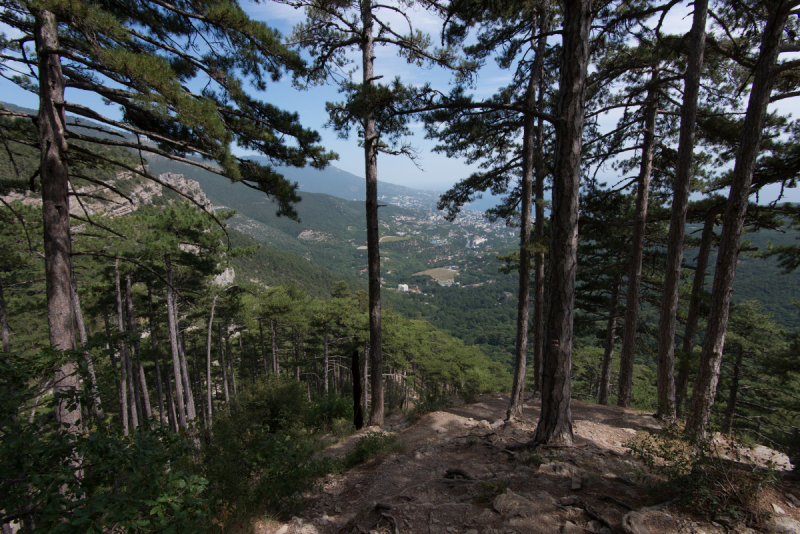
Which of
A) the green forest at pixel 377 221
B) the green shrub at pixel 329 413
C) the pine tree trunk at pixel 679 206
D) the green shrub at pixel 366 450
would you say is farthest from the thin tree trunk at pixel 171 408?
the pine tree trunk at pixel 679 206

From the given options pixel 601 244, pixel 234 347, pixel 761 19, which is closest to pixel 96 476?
pixel 761 19

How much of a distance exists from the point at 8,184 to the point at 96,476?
8615mm

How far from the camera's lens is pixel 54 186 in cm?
347

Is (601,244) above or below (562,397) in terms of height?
above

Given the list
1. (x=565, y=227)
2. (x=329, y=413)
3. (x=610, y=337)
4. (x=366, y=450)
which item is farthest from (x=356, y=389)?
(x=610, y=337)

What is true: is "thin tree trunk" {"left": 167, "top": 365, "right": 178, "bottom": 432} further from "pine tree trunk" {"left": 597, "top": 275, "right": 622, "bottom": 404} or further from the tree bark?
"pine tree trunk" {"left": 597, "top": 275, "right": 622, "bottom": 404}

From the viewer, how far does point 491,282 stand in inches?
4604

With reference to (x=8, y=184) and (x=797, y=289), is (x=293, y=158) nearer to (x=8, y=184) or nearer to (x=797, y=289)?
(x=8, y=184)

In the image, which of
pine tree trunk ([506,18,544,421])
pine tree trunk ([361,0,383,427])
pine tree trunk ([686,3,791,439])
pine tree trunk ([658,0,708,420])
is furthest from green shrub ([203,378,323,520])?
pine tree trunk ([658,0,708,420])

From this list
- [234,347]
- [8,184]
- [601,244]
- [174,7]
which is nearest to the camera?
[174,7]

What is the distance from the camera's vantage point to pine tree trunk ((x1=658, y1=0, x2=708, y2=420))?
5062 millimetres

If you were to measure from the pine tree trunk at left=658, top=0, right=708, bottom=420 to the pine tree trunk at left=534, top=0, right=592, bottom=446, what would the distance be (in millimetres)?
2972

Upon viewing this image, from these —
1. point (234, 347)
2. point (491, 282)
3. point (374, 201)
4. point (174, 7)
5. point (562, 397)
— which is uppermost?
point (174, 7)

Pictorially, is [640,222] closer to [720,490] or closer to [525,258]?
[525,258]
